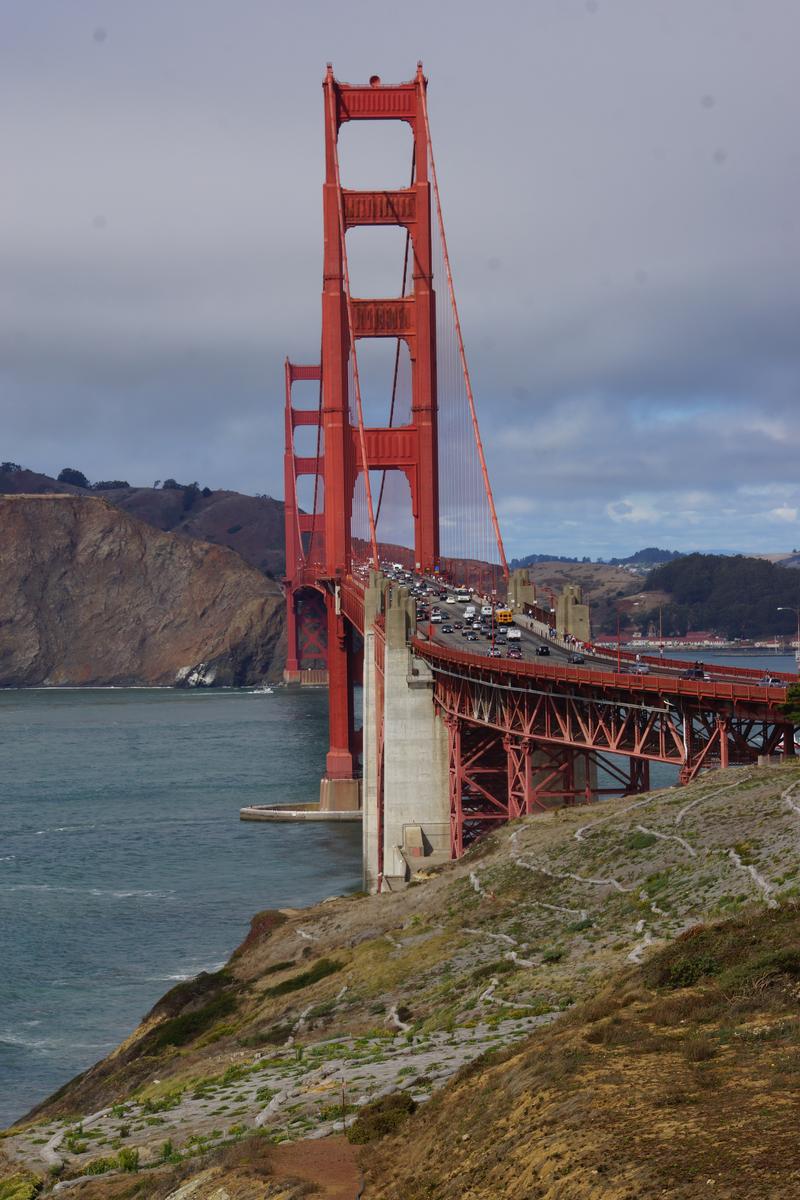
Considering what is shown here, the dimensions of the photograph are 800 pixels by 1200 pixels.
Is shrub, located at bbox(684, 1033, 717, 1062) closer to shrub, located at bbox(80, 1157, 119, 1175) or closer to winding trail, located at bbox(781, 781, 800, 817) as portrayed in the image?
shrub, located at bbox(80, 1157, 119, 1175)

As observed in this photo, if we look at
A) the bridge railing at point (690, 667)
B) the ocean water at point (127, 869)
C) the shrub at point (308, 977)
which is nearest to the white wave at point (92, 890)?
the ocean water at point (127, 869)

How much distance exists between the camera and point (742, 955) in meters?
18.2

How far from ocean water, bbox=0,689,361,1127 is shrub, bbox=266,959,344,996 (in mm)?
6995

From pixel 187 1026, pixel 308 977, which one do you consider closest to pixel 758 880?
pixel 308 977

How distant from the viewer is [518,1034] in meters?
19.4

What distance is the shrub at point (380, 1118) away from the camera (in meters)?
16.0

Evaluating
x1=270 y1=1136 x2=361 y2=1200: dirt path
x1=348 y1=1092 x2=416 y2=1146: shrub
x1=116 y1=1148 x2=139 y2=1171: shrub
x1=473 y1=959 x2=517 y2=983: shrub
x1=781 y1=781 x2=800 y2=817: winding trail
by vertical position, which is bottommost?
x1=116 y1=1148 x2=139 y2=1171: shrub

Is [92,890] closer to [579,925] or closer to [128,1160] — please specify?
[579,925]

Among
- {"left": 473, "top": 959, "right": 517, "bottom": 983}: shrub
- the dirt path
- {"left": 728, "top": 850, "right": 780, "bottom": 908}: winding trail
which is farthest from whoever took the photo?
{"left": 473, "top": 959, "right": 517, "bottom": 983}: shrub

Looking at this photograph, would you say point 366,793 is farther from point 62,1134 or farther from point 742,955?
point 742,955

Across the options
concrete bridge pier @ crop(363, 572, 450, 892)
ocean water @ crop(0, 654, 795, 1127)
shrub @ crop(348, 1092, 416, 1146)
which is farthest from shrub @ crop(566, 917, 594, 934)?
concrete bridge pier @ crop(363, 572, 450, 892)

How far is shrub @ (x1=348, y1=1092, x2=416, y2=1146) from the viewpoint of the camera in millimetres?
15969

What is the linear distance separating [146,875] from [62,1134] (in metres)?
40.0

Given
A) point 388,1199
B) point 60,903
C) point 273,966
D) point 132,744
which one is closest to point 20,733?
point 132,744
